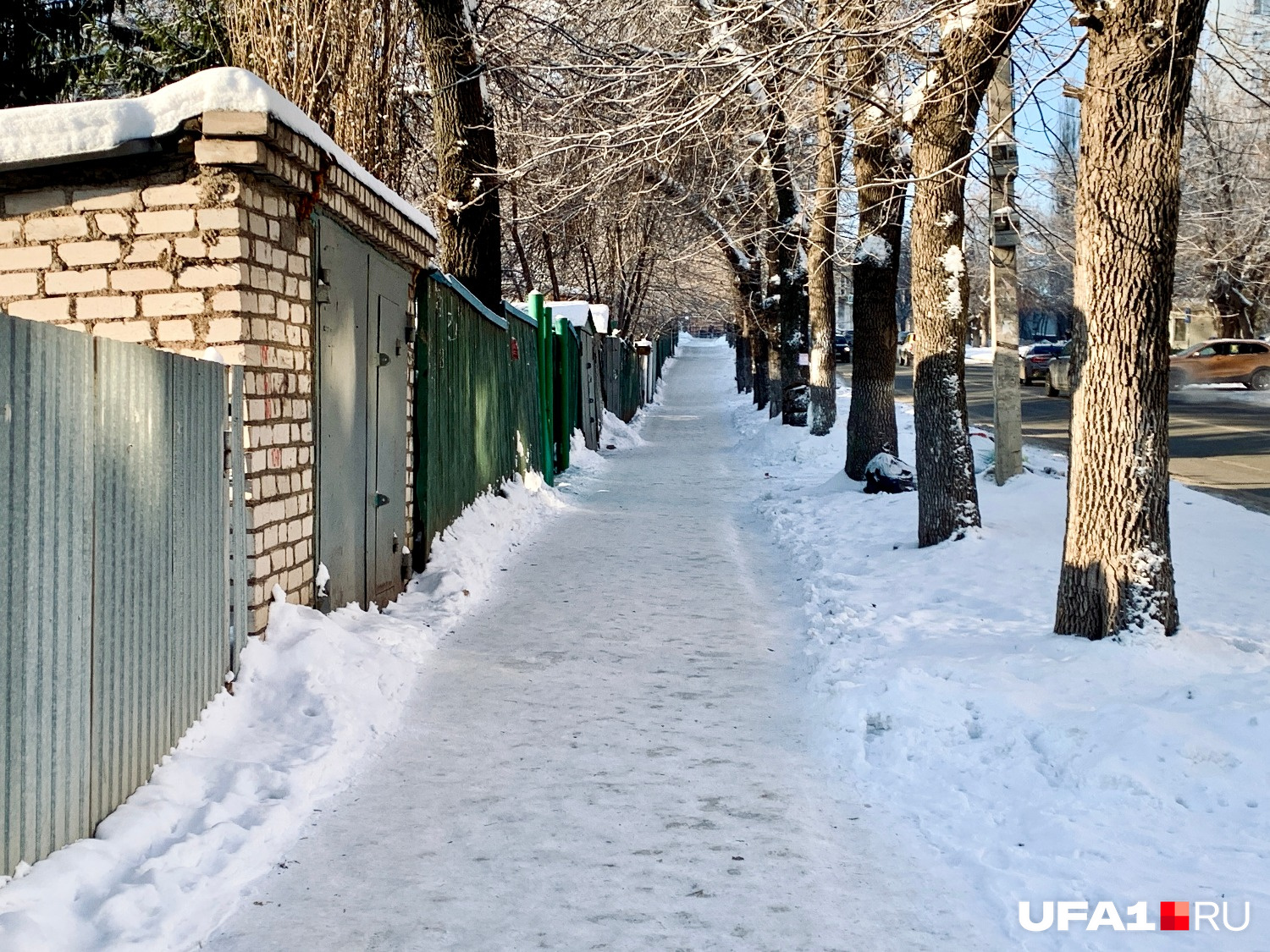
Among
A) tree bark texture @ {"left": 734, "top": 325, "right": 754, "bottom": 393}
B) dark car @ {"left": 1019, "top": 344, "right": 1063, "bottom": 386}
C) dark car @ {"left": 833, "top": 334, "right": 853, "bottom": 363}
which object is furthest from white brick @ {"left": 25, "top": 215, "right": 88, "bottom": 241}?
dark car @ {"left": 833, "top": 334, "right": 853, "bottom": 363}

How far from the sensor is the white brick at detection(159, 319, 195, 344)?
5.46 metres

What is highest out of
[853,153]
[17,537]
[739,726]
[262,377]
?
[853,153]

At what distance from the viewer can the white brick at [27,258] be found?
553cm

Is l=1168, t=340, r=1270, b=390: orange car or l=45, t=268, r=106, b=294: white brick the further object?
l=1168, t=340, r=1270, b=390: orange car

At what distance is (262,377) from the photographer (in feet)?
18.4

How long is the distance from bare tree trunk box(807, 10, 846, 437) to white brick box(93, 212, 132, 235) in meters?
9.12

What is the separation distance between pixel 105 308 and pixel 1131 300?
16.8ft

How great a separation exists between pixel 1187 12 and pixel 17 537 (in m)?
5.78

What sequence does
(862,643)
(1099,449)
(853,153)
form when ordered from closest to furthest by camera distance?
1. (1099,449)
2. (862,643)
3. (853,153)

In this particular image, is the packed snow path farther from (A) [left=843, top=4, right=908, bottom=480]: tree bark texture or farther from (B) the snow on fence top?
(A) [left=843, top=4, right=908, bottom=480]: tree bark texture

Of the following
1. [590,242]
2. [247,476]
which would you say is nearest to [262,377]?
[247,476]

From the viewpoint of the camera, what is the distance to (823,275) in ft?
59.6

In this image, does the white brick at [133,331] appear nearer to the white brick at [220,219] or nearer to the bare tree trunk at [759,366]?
the white brick at [220,219]

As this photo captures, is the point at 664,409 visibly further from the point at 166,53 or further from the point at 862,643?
the point at 862,643
